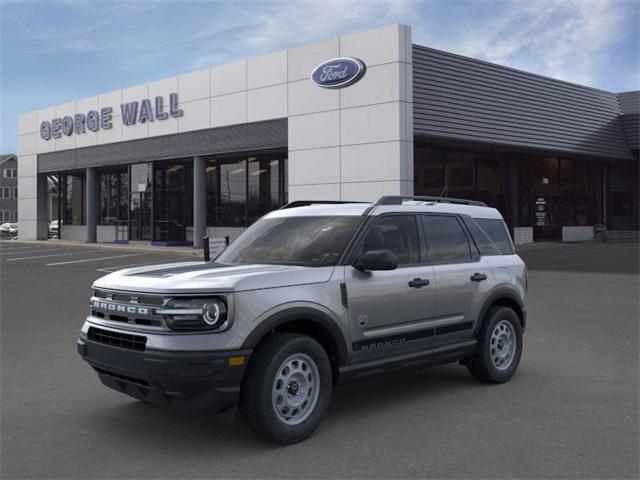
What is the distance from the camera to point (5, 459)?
4.45 m

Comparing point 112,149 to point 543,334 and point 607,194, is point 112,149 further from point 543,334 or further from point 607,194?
point 543,334

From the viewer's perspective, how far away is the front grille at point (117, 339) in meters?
4.58

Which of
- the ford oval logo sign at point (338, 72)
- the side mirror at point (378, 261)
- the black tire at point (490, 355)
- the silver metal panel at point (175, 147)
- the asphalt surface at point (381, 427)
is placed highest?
the ford oval logo sign at point (338, 72)

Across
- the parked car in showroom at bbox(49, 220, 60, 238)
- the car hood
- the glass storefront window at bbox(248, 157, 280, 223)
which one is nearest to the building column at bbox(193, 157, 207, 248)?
the glass storefront window at bbox(248, 157, 280, 223)

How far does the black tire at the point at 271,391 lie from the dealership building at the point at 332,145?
680 inches

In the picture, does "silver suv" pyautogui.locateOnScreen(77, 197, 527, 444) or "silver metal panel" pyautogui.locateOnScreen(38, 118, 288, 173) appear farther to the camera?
"silver metal panel" pyautogui.locateOnScreen(38, 118, 288, 173)

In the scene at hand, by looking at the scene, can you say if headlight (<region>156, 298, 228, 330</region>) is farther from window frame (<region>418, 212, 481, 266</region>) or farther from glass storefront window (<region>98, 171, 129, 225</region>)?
glass storefront window (<region>98, 171, 129, 225</region>)

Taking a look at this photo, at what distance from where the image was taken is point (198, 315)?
440 cm

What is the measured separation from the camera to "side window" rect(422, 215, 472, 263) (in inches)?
238

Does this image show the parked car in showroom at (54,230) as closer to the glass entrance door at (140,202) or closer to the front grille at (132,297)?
the glass entrance door at (140,202)

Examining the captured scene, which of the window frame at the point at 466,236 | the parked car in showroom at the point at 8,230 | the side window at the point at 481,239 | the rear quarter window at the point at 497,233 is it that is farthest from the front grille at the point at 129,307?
the parked car in showroom at the point at 8,230

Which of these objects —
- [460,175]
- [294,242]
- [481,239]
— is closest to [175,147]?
[460,175]

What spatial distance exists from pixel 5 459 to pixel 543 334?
6.90 m

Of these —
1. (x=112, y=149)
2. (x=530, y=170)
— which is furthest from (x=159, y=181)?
(x=530, y=170)
